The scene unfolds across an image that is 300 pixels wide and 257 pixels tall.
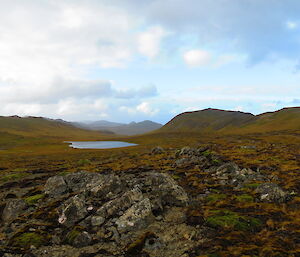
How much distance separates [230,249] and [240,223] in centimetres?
330

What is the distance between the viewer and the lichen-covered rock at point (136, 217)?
619 inches

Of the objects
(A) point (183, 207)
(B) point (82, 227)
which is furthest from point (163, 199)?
(B) point (82, 227)

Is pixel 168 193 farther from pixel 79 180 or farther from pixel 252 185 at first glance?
pixel 79 180

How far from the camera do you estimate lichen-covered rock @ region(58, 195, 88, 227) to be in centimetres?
1747

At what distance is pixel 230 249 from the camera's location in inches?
479

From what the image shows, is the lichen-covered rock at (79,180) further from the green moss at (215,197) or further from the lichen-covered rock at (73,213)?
the green moss at (215,197)

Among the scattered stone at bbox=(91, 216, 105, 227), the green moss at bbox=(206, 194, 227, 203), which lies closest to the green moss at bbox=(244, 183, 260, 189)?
the green moss at bbox=(206, 194, 227, 203)

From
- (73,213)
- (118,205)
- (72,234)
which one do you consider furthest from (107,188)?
(72,234)

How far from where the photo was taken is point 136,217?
53.2 feet

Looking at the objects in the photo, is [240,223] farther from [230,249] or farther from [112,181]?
[112,181]

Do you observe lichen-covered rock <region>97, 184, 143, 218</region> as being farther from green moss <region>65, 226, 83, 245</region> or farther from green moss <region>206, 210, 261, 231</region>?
green moss <region>206, 210, 261, 231</region>

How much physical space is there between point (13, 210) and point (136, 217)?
43.5ft

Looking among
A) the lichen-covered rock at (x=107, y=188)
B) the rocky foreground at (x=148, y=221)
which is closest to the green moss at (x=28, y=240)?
the rocky foreground at (x=148, y=221)

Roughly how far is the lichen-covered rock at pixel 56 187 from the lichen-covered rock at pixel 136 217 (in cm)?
1284
